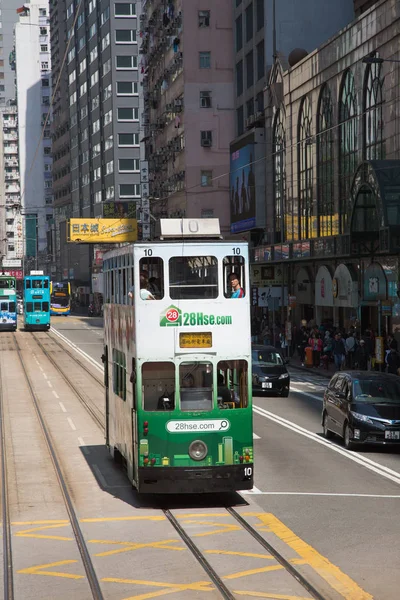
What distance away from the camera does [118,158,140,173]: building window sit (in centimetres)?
13000

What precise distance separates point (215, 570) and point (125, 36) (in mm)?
123261

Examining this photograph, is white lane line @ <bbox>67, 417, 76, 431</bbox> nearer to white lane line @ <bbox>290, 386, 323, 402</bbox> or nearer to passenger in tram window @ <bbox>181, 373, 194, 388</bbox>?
white lane line @ <bbox>290, 386, 323, 402</bbox>

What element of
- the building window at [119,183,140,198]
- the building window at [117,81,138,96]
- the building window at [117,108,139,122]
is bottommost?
the building window at [119,183,140,198]

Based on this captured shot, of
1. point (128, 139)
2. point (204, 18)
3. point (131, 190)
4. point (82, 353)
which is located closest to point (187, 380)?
point (82, 353)

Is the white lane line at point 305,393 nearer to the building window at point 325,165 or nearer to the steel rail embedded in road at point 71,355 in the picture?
the steel rail embedded in road at point 71,355

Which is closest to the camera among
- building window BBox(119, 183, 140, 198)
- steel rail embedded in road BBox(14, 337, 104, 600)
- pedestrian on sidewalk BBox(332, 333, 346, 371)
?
steel rail embedded in road BBox(14, 337, 104, 600)

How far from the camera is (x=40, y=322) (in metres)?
80.4

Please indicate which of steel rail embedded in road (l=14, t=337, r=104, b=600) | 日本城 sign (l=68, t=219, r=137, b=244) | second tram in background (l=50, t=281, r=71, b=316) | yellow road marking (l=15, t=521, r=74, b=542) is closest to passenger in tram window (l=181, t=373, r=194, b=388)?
steel rail embedded in road (l=14, t=337, r=104, b=600)

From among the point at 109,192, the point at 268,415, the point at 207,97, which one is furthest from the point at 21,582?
the point at 109,192

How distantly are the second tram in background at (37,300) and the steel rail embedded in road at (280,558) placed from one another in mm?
63077

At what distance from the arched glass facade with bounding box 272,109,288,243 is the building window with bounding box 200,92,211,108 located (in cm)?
1941

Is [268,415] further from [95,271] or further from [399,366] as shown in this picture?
[95,271]

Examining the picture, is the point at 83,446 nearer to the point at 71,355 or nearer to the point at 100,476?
the point at 100,476

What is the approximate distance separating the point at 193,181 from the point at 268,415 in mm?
59125
